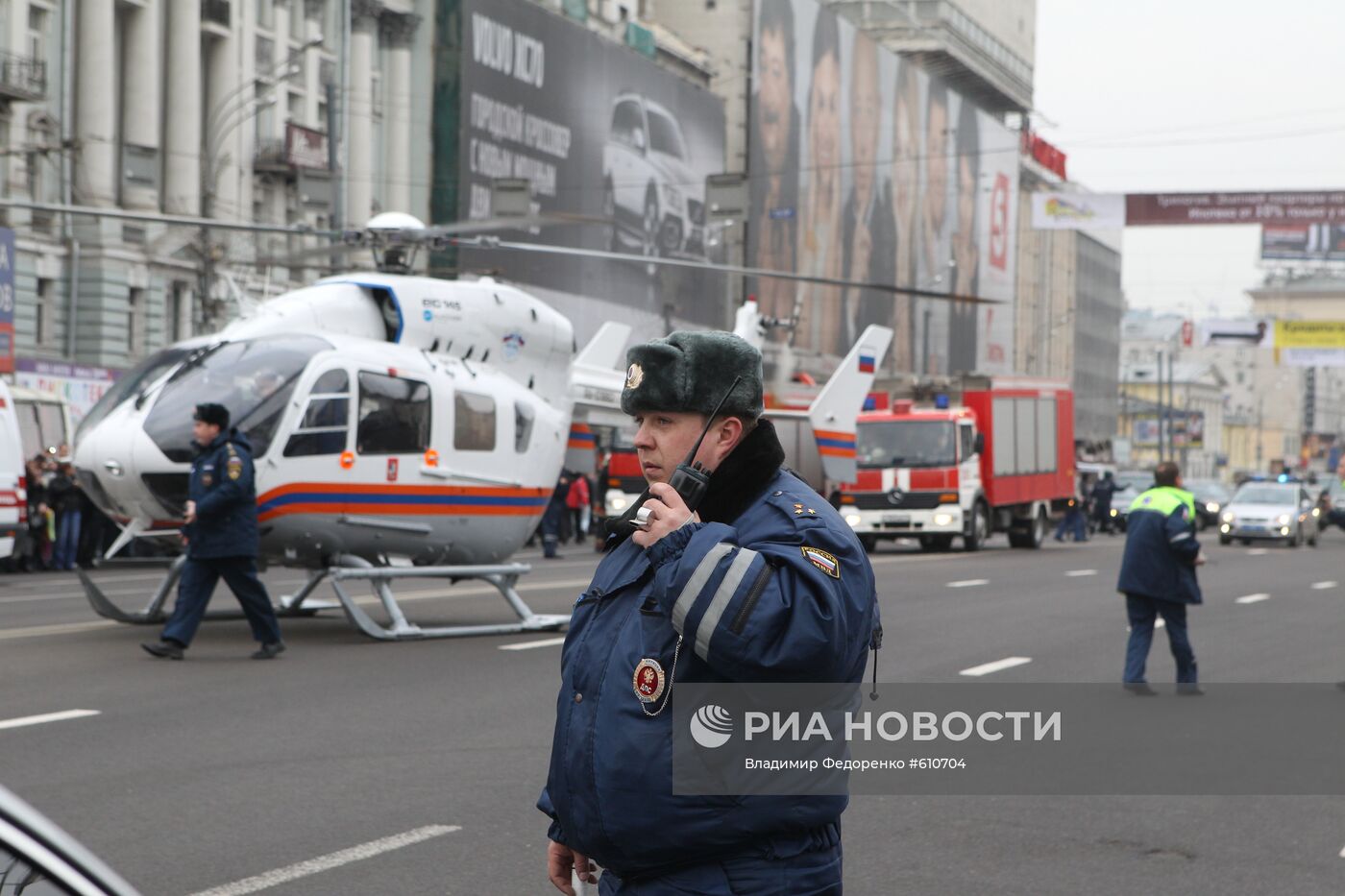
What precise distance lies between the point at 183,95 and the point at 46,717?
40.2m

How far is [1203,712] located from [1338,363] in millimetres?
56561

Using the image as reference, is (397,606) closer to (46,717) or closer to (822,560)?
(46,717)

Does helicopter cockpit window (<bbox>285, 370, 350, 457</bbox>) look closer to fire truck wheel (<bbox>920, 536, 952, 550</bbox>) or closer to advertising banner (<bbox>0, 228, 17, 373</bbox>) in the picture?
advertising banner (<bbox>0, 228, 17, 373</bbox>)

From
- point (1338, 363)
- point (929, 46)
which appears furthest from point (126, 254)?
point (929, 46)

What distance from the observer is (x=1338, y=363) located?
64.9 meters

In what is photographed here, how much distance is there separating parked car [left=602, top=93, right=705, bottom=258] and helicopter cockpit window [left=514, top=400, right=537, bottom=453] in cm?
4799

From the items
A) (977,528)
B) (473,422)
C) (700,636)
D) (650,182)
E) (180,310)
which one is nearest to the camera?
(700,636)

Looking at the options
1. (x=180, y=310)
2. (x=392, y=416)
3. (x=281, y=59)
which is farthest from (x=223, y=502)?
(x=281, y=59)

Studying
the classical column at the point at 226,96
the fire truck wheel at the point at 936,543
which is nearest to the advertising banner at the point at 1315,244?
the fire truck wheel at the point at 936,543

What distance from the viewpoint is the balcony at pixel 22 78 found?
41.1 m

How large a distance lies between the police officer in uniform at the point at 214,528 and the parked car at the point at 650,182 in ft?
169

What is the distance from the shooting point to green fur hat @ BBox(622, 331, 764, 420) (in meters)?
3.52

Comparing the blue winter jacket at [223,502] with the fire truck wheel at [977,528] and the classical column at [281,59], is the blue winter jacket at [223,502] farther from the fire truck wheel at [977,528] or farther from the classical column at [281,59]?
the classical column at [281,59]

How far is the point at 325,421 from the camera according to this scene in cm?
1495
